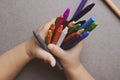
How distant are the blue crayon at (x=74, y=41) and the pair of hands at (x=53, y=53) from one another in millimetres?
11

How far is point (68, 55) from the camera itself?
477mm

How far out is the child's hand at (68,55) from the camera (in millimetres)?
456

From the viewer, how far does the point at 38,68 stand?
51 centimetres

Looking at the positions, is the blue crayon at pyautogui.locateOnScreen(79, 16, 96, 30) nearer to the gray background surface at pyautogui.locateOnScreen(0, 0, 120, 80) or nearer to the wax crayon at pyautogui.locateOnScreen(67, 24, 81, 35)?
the wax crayon at pyautogui.locateOnScreen(67, 24, 81, 35)

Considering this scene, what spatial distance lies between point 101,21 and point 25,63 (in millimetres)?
209

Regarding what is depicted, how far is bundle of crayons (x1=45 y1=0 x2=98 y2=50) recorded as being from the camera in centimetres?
43

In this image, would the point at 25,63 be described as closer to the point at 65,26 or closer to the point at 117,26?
the point at 65,26

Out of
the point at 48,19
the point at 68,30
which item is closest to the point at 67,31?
the point at 68,30

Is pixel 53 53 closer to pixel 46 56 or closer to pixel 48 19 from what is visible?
pixel 46 56

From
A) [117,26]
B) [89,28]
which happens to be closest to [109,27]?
[117,26]

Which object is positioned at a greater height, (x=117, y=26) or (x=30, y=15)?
(x=30, y=15)

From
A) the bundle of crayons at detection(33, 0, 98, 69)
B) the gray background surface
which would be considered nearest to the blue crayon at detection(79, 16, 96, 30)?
the bundle of crayons at detection(33, 0, 98, 69)

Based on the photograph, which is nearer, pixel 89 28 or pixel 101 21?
pixel 89 28

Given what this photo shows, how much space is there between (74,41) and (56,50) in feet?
0.13
